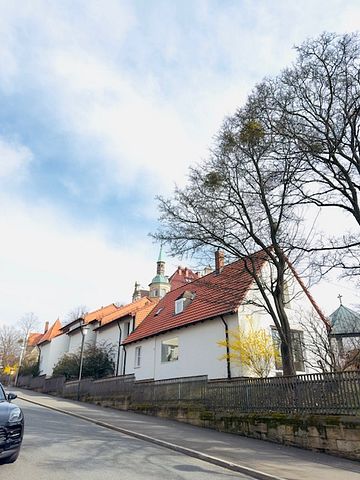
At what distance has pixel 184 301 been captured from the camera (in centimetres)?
2558

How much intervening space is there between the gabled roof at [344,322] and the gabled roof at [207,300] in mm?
6269

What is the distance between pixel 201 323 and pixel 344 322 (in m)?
10.3

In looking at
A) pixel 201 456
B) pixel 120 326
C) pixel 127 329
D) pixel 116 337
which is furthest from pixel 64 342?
pixel 201 456

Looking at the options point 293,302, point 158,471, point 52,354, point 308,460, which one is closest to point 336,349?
point 293,302

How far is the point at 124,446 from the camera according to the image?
9789mm

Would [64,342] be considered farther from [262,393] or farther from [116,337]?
[262,393]

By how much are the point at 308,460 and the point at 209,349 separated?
11.8m

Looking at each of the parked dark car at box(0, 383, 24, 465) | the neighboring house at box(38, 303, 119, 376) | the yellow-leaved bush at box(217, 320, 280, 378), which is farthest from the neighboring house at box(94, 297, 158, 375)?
the parked dark car at box(0, 383, 24, 465)

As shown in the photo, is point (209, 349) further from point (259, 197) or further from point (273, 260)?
point (259, 197)

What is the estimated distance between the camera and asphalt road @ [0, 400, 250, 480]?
6789 millimetres

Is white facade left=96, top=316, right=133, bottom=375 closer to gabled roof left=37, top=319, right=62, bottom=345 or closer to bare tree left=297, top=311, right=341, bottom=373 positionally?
bare tree left=297, top=311, right=341, bottom=373

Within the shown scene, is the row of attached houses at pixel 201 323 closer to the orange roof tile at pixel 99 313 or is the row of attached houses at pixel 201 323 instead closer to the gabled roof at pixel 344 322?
the gabled roof at pixel 344 322

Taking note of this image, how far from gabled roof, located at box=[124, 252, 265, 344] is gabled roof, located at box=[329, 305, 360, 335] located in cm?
627

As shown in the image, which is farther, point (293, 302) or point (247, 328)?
point (293, 302)
